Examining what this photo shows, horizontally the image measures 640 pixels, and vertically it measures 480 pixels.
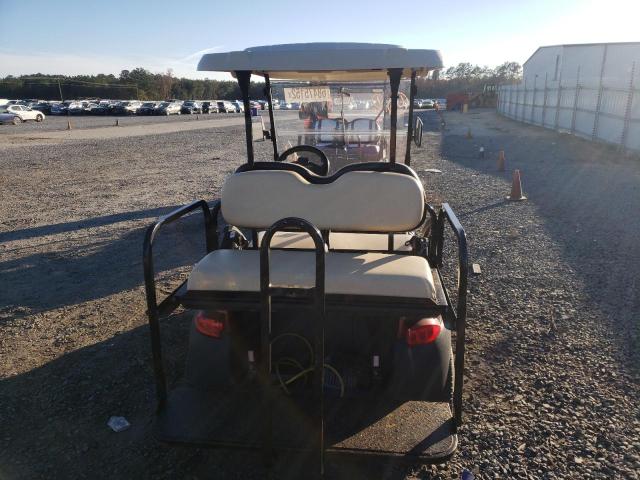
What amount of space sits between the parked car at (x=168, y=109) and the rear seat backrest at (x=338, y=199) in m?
48.1

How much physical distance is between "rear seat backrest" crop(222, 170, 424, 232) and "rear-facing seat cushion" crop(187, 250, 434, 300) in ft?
0.78

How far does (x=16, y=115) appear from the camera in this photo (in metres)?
33.1

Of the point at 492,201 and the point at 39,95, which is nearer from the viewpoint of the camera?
the point at 492,201

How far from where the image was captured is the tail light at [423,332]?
260cm

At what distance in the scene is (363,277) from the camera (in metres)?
2.38

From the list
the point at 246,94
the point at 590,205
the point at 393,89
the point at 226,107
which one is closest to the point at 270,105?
the point at 246,94

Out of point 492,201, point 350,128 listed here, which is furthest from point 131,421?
point 492,201

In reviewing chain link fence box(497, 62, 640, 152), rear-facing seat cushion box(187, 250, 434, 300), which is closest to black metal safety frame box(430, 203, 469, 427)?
rear-facing seat cushion box(187, 250, 434, 300)

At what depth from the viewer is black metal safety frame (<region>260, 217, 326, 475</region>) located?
2.08m

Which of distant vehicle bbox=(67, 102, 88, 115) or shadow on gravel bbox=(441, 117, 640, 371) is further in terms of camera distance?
distant vehicle bbox=(67, 102, 88, 115)

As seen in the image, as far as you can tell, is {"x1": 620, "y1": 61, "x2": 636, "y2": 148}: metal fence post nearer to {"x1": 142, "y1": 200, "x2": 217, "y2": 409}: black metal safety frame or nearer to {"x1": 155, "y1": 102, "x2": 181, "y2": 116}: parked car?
{"x1": 142, "y1": 200, "x2": 217, "y2": 409}: black metal safety frame

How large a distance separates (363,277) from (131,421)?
1.78m

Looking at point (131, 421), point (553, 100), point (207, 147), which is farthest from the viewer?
point (553, 100)

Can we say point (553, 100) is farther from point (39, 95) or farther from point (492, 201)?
point (39, 95)
